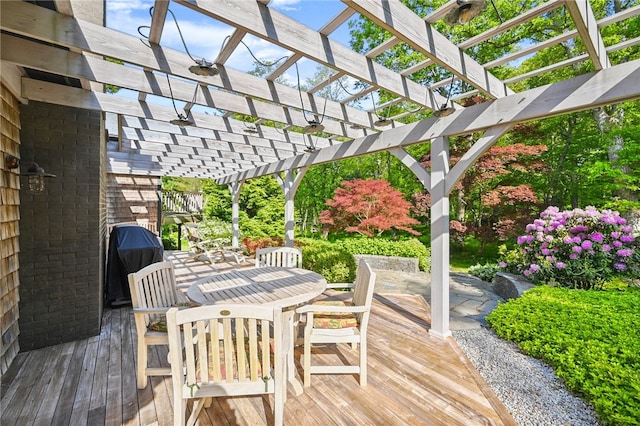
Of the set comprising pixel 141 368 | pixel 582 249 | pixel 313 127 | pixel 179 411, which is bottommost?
pixel 141 368

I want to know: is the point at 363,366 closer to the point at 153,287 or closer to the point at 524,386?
the point at 524,386

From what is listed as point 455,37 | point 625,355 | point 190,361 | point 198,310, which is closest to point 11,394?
point 190,361

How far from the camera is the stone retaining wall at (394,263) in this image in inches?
281

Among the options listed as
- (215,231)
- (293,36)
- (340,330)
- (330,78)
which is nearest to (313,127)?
(330,78)

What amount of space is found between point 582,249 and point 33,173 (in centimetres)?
698

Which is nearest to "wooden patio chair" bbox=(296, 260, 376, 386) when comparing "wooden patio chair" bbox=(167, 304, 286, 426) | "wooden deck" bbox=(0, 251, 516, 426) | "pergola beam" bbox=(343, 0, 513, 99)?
"wooden deck" bbox=(0, 251, 516, 426)

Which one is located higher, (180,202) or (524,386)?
(180,202)

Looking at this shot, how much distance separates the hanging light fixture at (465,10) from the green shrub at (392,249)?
621 cm

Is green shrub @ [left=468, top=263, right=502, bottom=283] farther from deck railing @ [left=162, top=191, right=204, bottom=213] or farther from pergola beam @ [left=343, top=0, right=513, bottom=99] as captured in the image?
deck railing @ [left=162, top=191, right=204, bottom=213]

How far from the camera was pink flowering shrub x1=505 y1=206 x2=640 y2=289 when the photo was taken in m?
4.38

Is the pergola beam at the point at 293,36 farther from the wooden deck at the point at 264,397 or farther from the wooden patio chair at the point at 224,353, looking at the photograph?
the wooden deck at the point at 264,397

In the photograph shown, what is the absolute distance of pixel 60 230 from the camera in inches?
125

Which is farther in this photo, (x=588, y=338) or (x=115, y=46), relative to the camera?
(x=588, y=338)

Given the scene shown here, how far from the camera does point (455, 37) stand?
321 inches
